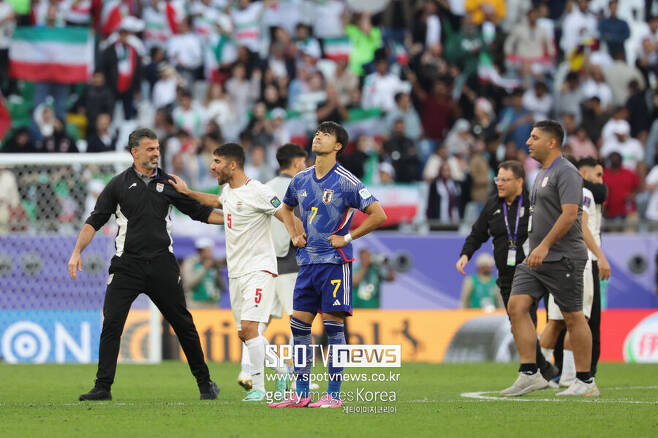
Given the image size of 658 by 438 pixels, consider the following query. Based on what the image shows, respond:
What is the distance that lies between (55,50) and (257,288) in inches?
524

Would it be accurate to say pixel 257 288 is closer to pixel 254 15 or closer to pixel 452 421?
pixel 452 421

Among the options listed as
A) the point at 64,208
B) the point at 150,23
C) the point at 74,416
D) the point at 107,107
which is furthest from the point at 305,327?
the point at 150,23

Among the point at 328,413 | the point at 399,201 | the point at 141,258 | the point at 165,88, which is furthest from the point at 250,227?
the point at 165,88

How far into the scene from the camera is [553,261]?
35.5ft

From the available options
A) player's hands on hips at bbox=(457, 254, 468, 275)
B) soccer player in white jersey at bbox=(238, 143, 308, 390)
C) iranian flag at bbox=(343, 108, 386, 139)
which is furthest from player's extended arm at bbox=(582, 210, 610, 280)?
iranian flag at bbox=(343, 108, 386, 139)

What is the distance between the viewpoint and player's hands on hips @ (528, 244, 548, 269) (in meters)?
10.6

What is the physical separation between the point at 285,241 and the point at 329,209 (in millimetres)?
2909

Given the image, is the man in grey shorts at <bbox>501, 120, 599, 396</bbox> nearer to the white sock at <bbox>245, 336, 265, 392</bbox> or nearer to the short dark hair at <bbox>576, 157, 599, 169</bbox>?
the short dark hair at <bbox>576, 157, 599, 169</bbox>

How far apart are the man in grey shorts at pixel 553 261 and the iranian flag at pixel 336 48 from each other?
14.0 metres

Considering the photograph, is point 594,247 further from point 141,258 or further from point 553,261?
point 141,258

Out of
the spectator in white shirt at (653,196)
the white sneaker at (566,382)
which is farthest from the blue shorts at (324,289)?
the spectator in white shirt at (653,196)

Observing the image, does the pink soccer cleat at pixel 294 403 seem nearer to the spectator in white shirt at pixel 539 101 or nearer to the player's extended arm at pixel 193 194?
the player's extended arm at pixel 193 194
